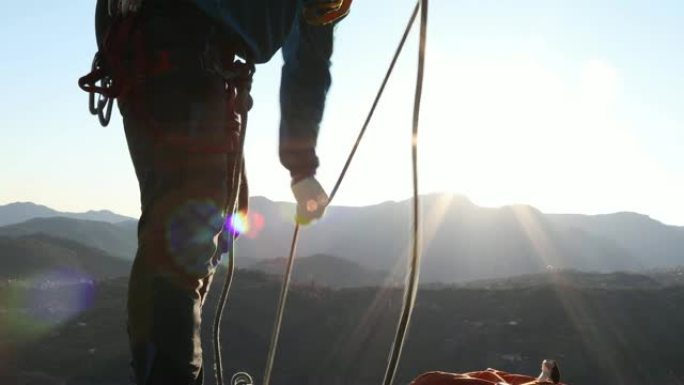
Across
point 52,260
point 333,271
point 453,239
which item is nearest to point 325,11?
point 333,271

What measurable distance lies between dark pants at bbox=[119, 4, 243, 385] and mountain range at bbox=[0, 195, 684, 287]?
45.1m

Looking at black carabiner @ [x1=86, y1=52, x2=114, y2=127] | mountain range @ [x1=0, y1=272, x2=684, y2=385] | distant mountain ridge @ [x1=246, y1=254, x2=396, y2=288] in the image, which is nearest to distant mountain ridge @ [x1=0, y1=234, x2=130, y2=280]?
distant mountain ridge @ [x1=246, y1=254, x2=396, y2=288]

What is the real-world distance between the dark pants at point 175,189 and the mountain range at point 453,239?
148 feet

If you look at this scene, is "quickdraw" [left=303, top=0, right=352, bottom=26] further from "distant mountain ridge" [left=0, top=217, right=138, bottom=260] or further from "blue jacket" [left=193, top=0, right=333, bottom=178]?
"distant mountain ridge" [left=0, top=217, right=138, bottom=260]

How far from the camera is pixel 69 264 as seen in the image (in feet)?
96.6

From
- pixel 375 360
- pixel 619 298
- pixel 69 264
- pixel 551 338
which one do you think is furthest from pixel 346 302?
pixel 69 264

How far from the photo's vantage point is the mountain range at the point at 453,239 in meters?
50.5

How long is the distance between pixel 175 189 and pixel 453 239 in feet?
179

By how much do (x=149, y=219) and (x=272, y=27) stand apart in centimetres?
56

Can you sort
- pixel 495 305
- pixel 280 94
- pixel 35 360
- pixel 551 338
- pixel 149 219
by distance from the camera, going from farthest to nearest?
pixel 495 305
pixel 551 338
pixel 35 360
pixel 280 94
pixel 149 219

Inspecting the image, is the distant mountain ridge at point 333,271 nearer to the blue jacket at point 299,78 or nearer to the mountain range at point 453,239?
the mountain range at point 453,239

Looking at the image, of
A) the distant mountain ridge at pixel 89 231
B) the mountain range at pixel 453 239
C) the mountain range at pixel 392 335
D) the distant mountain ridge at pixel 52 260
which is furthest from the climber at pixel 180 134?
the distant mountain ridge at pixel 89 231

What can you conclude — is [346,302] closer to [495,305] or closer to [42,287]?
[495,305]

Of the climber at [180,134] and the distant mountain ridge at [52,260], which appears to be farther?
the distant mountain ridge at [52,260]
